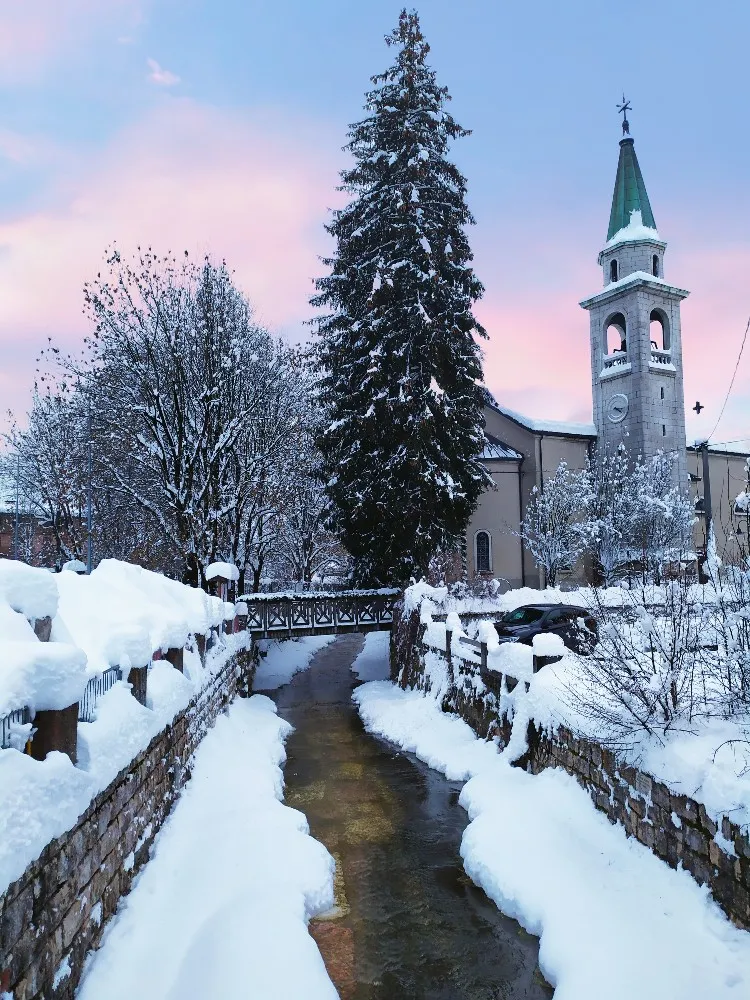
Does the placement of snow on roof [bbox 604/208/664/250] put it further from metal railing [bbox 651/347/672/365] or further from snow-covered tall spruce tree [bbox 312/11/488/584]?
snow-covered tall spruce tree [bbox 312/11/488/584]

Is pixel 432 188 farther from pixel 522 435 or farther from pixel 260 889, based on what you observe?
pixel 260 889

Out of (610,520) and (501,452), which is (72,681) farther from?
(501,452)

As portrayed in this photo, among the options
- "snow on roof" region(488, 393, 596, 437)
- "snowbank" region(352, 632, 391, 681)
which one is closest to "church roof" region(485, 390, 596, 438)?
"snow on roof" region(488, 393, 596, 437)

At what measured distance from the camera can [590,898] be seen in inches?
281

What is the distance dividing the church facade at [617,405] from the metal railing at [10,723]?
103ft

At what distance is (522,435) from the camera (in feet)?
122

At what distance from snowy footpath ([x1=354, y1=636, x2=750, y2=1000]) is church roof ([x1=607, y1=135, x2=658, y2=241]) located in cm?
3612

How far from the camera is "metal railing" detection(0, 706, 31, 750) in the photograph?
13.3 feet

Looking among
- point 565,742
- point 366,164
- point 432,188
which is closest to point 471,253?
point 432,188

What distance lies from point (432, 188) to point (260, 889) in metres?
23.1

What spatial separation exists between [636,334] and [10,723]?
1509 inches

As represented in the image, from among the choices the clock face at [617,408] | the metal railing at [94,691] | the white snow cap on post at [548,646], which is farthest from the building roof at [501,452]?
the metal railing at [94,691]

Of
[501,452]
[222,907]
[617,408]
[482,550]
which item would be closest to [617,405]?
[617,408]

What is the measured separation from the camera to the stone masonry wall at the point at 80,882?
3.83 meters
